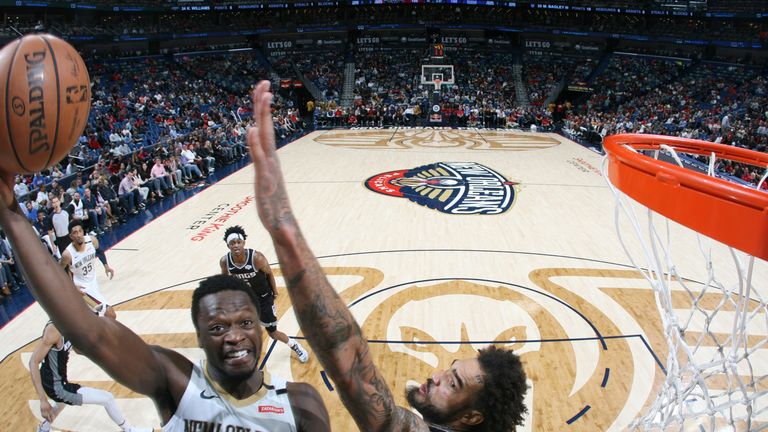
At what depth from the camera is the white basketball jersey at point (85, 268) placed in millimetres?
5340

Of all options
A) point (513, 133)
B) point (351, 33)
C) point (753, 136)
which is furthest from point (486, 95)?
point (753, 136)

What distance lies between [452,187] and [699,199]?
1039cm

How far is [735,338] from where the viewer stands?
3584mm

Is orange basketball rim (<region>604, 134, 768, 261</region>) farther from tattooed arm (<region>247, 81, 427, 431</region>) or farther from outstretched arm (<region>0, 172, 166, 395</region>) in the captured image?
outstretched arm (<region>0, 172, 166, 395</region>)

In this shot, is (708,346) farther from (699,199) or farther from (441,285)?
(699,199)

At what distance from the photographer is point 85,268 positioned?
17.9ft

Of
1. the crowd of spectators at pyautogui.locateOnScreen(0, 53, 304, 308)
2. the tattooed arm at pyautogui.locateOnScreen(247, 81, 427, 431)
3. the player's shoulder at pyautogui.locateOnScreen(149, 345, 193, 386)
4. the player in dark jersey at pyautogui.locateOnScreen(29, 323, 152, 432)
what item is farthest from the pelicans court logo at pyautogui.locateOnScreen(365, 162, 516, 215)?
the tattooed arm at pyautogui.locateOnScreen(247, 81, 427, 431)

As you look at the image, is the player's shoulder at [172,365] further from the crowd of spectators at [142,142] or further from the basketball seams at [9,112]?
the crowd of spectators at [142,142]

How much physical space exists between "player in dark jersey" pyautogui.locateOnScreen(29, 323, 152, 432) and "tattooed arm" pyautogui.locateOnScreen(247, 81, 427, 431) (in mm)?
3619

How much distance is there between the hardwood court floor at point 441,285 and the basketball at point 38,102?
3453mm

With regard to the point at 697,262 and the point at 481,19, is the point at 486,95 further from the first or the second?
the point at 697,262

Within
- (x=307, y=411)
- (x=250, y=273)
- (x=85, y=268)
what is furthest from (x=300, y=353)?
(x=307, y=411)

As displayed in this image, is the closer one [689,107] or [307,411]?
[307,411]

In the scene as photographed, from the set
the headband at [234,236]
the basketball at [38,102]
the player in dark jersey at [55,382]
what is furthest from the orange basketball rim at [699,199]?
the player in dark jersey at [55,382]
